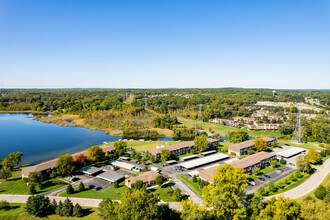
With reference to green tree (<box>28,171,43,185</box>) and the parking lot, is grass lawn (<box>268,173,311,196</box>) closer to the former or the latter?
the parking lot

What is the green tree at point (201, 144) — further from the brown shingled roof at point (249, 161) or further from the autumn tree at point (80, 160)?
the autumn tree at point (80, 160)

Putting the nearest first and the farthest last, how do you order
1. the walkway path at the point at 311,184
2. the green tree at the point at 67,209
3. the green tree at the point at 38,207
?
the green tree at the point at 38,207 < the green tree at the point at 67,209 < the walkway path at the point at 311,184

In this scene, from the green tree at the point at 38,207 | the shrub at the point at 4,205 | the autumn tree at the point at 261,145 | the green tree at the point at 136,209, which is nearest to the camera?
the green tree at the point at 136,209

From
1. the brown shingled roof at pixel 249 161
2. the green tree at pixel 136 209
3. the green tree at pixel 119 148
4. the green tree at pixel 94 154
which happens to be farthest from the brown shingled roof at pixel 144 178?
the brown shingled roof at pixel 249 161

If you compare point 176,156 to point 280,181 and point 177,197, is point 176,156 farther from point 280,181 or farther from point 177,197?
point 280,181

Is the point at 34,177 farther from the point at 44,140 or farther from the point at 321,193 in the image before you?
the point at 321,193

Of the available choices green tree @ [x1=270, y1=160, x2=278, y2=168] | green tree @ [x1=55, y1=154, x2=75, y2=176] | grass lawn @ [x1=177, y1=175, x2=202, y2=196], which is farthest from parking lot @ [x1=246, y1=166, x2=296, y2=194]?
green tree @ [x1=55, y1=154, x2=75, y2=176]

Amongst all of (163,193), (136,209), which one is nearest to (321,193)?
(163,193)
